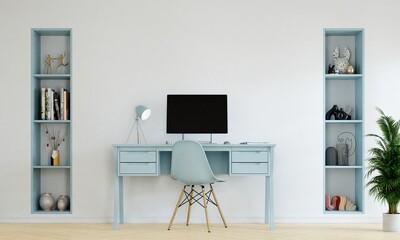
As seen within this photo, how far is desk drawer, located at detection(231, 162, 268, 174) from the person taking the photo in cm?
562

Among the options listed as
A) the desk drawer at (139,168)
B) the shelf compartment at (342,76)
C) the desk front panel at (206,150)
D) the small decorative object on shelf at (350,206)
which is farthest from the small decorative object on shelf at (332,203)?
the desk drawer at (139,168)

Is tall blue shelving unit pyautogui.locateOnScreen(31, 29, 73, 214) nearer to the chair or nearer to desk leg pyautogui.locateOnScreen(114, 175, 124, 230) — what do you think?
desk leg pyautogui.locateOnScreen(114, 175, 124, 230)

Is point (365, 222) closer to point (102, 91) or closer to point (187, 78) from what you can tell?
point (187, 78)

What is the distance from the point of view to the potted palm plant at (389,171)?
5547mm

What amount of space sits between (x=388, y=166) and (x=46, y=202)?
347 cm

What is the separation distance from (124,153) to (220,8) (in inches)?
72.8

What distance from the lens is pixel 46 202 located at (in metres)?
6.29

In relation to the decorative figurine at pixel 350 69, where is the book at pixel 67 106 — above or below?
below

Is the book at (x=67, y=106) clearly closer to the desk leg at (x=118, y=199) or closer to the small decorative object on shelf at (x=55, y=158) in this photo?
the small decorative object on shelf at (x=55, y=158)

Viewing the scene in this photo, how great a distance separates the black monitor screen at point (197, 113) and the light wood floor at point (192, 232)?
971 millimetres

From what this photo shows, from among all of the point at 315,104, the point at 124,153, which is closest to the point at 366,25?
the point at 315,104

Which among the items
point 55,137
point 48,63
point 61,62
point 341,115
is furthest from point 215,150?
point 48,63

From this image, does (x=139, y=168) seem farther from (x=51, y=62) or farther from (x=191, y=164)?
(x=51, y=62)

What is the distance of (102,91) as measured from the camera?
6.25 metres
